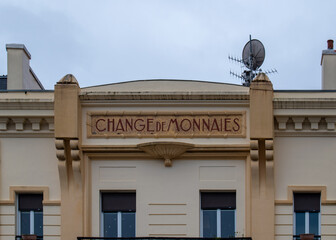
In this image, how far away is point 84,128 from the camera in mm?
17969

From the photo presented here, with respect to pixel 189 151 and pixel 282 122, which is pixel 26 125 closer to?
pixel 189 151

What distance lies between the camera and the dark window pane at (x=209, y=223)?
58.9 feet

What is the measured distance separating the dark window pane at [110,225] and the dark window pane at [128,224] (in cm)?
20

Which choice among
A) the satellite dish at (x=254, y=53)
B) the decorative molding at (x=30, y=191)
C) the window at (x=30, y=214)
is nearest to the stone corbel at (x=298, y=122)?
the satellite dish at (x=254, y=53)

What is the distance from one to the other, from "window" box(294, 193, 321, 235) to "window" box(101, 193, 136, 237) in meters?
4.50

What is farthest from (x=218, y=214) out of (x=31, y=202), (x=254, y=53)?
(x=254, y=53)

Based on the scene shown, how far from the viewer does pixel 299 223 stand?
1781 centimetres

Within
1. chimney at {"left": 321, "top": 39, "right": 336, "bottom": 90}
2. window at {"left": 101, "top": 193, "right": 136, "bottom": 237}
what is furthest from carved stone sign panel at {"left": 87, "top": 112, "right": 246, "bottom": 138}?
chimney at {"left": 321, "top": 39, "right": 336, "bottom": 90}

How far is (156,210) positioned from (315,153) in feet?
15.2

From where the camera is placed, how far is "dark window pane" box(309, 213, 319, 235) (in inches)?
699

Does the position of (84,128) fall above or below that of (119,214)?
above

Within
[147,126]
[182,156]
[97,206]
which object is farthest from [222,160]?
[97,206]

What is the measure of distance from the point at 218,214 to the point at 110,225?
302 cm

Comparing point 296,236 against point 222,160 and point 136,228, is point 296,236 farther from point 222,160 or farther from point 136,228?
point 136,228
